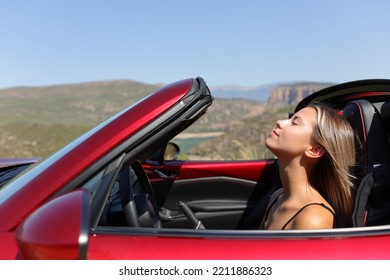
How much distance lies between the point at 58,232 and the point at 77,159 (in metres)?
0.33

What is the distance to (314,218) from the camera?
1.72 metres

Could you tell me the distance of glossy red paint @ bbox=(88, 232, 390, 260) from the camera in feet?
4.36

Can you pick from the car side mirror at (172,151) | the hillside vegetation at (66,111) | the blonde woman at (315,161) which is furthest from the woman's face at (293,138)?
the hillside vegetation at (66,111)

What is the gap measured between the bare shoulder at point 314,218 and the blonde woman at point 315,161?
0.05 metres

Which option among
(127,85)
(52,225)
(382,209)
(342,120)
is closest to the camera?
(52,225)

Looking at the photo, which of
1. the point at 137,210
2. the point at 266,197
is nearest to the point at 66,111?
the point at 266,197

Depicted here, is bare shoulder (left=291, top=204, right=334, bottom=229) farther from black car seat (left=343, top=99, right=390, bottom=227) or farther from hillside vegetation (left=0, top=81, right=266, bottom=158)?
hillside vegetation (left=0, top=81, right=266, bottom=158)

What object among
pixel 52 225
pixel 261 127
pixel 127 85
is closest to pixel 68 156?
pixel 52 225

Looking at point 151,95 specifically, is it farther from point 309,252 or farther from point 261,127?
point 261,127

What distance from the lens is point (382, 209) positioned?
1.84 metres

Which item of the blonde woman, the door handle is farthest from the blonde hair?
the door handle

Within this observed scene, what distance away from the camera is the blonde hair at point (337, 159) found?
6.23 ft

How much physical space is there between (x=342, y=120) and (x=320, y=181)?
0.95 feet

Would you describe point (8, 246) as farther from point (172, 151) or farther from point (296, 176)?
point (172, 151)
